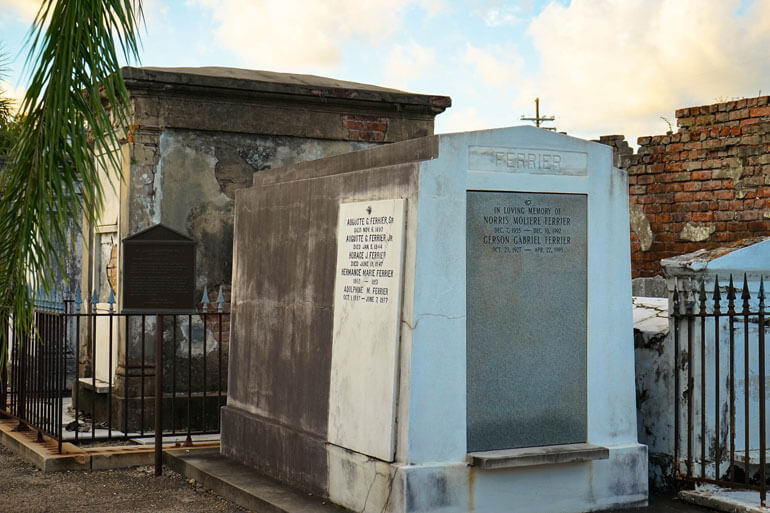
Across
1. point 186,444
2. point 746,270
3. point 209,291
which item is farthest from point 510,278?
point 209,291

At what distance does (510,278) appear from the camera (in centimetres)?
639

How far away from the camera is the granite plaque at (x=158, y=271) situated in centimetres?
809

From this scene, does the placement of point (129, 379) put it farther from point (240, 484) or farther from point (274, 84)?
point (274, 84)

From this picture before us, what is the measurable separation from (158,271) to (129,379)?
230 centimetres

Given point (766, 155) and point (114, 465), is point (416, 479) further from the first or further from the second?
point (766, 155)

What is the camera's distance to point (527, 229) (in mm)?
6414

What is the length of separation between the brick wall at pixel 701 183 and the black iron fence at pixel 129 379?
495 cm

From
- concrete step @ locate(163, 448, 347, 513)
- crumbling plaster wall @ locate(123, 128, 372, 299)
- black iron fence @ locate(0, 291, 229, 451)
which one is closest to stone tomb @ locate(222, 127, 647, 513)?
concrete step @ locate(163, 448, 347, 513)

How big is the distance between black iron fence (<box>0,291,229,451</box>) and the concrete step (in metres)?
0.58

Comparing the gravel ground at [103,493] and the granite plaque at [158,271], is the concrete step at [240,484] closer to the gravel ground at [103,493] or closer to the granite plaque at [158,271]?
the gravel ground at [103,493]

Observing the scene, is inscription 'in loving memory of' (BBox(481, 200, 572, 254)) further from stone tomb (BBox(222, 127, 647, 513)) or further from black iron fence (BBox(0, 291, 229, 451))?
black iron fence (BBox(0, 291, 229, 451))

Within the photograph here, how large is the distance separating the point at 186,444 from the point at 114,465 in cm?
67

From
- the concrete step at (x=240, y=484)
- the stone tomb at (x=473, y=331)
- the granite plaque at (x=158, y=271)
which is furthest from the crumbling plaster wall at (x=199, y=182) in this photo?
the stone tomb at (x=473, y=331)

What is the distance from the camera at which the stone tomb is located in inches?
239
